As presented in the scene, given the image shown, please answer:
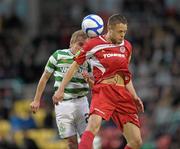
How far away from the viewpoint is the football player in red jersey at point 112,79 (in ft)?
37.2

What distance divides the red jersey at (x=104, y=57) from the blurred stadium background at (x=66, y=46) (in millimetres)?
4671

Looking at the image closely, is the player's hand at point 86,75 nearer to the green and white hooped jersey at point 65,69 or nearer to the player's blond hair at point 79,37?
the green and white hooped jersey at point 65,69

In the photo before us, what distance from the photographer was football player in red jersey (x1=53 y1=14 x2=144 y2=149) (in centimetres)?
1133

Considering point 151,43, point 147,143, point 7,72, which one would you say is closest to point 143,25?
point 151,43

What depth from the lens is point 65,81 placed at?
37.3 ft

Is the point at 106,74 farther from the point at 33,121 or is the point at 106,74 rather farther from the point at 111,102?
the point at 33,121

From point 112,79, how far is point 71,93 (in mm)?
914

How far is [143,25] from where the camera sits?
25234 mm

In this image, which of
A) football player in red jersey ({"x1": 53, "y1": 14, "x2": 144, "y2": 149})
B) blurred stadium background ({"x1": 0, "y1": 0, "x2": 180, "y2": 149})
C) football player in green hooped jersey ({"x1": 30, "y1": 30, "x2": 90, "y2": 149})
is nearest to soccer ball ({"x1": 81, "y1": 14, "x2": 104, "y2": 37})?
football player in red jersey ({"x1": 53, "y1": 14, "x2": 144, "y2": 149})

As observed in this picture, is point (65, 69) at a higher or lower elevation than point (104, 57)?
lower

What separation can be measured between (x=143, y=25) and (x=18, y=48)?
351 centimetres

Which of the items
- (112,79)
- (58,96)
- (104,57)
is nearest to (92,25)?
(104,57)

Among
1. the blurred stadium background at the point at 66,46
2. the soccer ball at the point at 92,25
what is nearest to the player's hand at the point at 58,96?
the soccer ball at the point at 92,25

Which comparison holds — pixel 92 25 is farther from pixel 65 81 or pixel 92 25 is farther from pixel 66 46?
pixel 66 46
